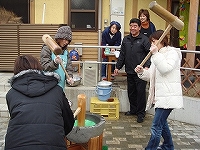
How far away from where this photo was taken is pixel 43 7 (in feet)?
29.8

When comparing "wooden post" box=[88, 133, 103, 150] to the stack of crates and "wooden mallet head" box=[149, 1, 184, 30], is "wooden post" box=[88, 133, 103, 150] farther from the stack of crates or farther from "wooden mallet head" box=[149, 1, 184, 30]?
the stack of crates

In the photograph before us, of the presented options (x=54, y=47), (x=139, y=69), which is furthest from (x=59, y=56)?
(x=139, y=69)

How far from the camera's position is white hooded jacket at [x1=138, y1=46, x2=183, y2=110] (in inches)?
147

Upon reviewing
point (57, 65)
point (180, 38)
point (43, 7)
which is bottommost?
point (57, 65)

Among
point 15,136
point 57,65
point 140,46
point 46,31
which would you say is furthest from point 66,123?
point 46,31

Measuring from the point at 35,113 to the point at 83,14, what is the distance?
7.20m

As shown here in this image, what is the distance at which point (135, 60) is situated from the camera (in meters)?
5.73

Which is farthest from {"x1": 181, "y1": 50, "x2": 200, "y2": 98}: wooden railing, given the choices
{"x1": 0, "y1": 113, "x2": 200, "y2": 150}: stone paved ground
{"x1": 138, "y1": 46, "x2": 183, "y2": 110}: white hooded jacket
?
{"x1": 138, "y1": 46, "x2": 183, "y2": 110}: white hooded jacket

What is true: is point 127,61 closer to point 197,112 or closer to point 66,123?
point 197,112

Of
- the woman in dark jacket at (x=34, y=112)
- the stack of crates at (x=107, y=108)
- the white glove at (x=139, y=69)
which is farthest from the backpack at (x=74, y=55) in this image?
the woman in dark jacket at (x=34, y=112)

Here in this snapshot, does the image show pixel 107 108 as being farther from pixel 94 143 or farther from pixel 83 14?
pixel 83 14

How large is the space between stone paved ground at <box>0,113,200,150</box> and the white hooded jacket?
1191 mm

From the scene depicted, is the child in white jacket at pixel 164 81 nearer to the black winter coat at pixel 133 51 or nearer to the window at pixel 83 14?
the black winter coat at pixel 133 51

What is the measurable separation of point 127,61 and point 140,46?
1.38 ft
